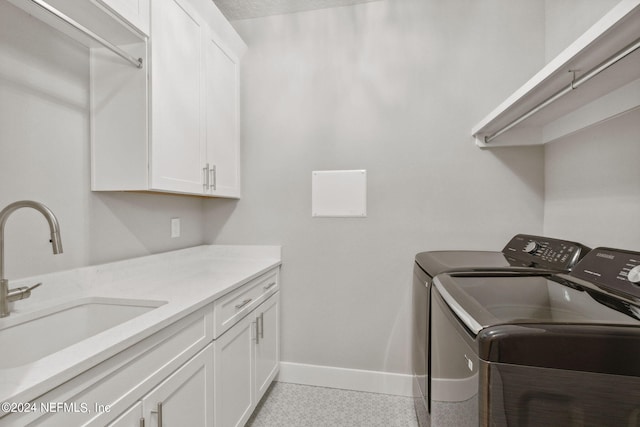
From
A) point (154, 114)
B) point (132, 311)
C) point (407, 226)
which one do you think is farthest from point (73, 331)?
point (407, 226)

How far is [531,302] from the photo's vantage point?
0.85 metres

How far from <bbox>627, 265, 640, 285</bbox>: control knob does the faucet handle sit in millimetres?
1983

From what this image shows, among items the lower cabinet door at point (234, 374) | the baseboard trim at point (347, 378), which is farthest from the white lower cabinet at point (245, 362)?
the baseboard trim at point (347, 378)

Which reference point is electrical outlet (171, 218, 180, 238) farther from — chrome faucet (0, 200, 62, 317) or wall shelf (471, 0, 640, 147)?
wall shelf (471, 0, 640, 147)

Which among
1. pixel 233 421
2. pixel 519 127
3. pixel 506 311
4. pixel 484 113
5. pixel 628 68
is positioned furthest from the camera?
pixel 484 113

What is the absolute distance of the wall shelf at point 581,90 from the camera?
0.81m

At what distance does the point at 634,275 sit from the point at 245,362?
65.0 inches

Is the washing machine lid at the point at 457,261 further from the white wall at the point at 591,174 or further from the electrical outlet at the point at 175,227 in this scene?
the electrical outlet at the point at 175,227

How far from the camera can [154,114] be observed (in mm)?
1342

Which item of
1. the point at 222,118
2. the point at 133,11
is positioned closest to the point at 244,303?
the point at 222,118

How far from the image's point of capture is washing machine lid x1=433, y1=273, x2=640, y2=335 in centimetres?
71

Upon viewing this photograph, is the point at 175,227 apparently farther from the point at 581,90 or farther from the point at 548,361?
the point at 581,90

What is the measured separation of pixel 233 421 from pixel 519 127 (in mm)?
2259

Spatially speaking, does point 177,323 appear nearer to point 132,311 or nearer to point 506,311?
point 132,311
